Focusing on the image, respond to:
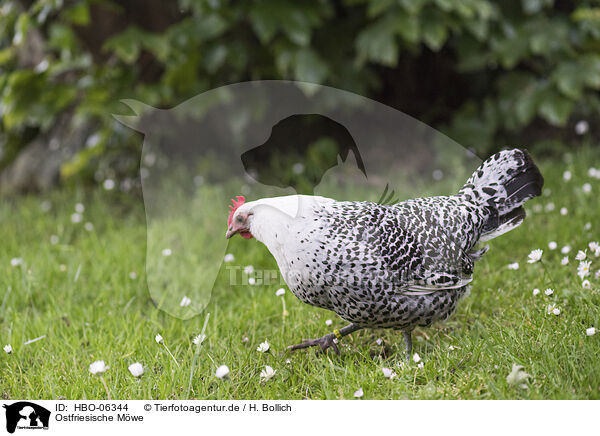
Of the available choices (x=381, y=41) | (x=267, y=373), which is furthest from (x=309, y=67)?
(x=267, y=373)

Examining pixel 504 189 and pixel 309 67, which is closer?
pixel 504 189

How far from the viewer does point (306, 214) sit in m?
2.03

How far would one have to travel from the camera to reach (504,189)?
2281 millimetres

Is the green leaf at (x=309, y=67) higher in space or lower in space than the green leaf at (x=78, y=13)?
lower

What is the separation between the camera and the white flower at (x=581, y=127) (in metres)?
4.00

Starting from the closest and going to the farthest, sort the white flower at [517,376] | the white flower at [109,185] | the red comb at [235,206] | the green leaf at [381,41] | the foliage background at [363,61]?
the white flower at [517,376]
the red comb at [235,206]
the green leaf at [381,41]
the foliage background at [363,61]
the white flower at [109,185]

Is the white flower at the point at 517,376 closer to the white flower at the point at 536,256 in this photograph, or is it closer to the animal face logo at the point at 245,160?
the white flower at the point at 536,256
